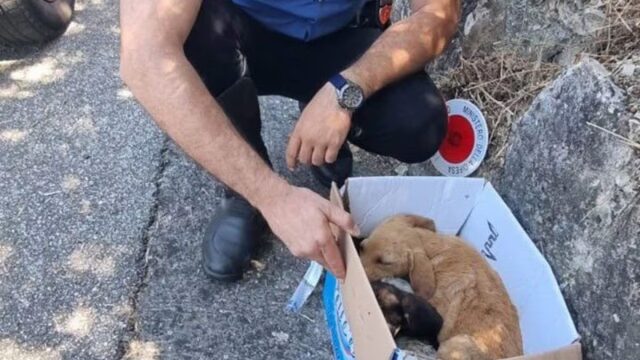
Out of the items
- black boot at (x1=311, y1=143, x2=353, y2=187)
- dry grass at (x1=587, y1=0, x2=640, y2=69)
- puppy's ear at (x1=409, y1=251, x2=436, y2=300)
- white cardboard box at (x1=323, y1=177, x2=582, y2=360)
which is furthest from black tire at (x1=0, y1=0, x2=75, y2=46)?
dry grass at (x1=587, y1=0, x2=640, y2=69)

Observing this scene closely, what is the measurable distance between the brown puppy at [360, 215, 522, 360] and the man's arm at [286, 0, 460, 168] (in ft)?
0.81

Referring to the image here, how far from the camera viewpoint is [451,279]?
174 cm

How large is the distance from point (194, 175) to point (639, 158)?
4.38 feet

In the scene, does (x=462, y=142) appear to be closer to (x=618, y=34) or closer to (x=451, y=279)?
(x=618, y=34)

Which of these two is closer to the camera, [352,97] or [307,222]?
[307,222]

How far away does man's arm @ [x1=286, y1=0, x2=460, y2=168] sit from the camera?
177cm

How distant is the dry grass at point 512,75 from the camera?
1997 mm

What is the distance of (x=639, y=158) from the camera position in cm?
165

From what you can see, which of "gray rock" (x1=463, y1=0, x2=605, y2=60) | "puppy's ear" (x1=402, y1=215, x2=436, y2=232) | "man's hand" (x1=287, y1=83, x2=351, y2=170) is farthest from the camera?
"gray rock" (x1=463, y1=0, x2=605, y2=60)

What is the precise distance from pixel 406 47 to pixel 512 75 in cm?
47

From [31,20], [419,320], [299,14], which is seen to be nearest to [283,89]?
[299,14]

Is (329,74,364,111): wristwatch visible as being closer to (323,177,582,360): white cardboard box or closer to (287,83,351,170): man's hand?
(287,83,351,170): man's hand

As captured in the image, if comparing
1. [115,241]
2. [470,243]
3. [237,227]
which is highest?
[470,243]

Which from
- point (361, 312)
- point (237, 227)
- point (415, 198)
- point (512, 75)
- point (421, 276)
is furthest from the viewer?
point (512, 75)
